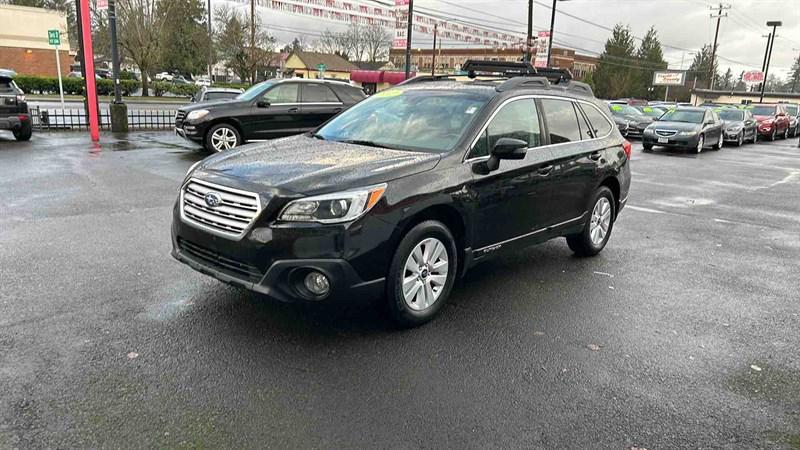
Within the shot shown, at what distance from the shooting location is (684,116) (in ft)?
65.4

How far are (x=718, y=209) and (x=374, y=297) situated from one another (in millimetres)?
7737

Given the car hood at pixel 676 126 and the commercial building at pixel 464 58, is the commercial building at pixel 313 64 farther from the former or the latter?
the car hood at pixel 676 126

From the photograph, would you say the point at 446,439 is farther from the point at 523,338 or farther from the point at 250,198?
the point at 250,198

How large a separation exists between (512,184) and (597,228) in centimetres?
193

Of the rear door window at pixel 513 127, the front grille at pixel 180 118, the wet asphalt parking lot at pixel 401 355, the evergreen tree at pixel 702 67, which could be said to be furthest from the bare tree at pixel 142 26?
the evergreen tree at pixel 702 67

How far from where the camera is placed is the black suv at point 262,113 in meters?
12.4

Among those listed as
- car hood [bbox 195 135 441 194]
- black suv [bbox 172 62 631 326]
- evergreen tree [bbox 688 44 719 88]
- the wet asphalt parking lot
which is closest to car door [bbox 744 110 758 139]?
the wet asphalt parking lot

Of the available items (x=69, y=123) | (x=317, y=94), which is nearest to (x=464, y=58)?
(x=69, y=123)

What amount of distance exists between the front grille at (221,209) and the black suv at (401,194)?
0.01 m

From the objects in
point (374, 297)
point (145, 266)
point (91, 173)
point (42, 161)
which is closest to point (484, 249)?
point (374, 297)

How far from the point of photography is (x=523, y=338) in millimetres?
4082

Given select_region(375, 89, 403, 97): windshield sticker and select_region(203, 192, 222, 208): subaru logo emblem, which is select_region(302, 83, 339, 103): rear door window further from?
select_region(203, 192, 222, 208): subaru logo emblem

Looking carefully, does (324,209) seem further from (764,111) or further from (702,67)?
(702,67)

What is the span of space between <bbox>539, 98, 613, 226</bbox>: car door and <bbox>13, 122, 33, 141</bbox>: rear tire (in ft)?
41.9
